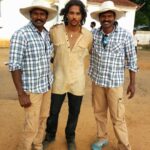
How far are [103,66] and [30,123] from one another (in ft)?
3.80

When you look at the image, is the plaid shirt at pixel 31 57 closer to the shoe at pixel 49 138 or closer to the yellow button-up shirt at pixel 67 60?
the yellow button-up shirt at pixel 67 60

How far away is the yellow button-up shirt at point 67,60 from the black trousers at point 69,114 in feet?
0.33

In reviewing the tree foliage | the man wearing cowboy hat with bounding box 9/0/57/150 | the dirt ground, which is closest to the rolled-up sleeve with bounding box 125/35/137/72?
the man wearing cowboy hat with bounding box 9/0/57/150

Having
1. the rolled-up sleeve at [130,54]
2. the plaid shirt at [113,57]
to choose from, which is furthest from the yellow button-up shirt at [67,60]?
the rolled-up sleeve at [130,54]

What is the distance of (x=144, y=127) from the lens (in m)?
6.38

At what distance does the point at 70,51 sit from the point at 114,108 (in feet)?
3.13

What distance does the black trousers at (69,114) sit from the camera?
4.90 metres

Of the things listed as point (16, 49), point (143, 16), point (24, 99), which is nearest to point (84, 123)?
point (24, 99)

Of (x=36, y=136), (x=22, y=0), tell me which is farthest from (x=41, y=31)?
(x=22, y=0)

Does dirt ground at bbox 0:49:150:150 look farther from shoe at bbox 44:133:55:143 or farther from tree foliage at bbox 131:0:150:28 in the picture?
tree foliage at bbox 131:0:150:28

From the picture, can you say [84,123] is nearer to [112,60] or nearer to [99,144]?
[99,144]

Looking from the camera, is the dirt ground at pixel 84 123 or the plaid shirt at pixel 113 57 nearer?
the plaid shirt at pixel 113 57

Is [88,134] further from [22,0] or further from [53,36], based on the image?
[22,0]

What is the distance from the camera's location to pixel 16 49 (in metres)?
4.15
